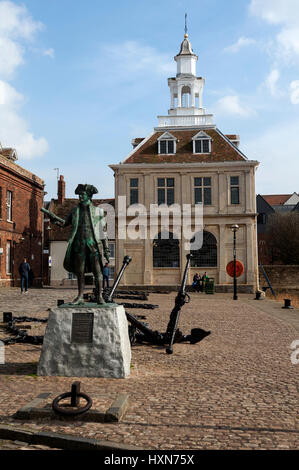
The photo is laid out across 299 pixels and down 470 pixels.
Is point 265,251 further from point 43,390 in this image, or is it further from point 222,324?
point 43,390

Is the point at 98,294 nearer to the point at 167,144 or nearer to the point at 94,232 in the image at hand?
the point at 94,232

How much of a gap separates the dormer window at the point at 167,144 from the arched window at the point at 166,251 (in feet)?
20.6

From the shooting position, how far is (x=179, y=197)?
3291 cm

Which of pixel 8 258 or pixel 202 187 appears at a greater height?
pixel 202 187

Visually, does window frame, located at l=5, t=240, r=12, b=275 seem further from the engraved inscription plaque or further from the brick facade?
the engraved inscription plaque

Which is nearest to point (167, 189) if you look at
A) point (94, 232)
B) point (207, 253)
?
point (207, 253)

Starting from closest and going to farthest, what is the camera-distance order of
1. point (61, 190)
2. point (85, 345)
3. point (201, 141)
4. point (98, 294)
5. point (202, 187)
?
point (85, 345) < point (98, 294) < point (202, 187) < point (201, 141) < point (61, 190)

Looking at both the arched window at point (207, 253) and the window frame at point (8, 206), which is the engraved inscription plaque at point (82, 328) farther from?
the window frame at point (8, 206)

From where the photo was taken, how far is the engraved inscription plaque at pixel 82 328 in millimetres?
6883

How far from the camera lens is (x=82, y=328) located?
692cm

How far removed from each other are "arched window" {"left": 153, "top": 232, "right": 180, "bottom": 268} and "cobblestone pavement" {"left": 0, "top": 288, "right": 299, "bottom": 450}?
22.2 meters

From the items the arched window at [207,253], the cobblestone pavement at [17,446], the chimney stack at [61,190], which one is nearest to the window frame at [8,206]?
the arched window at [207,253]

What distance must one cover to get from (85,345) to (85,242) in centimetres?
158
